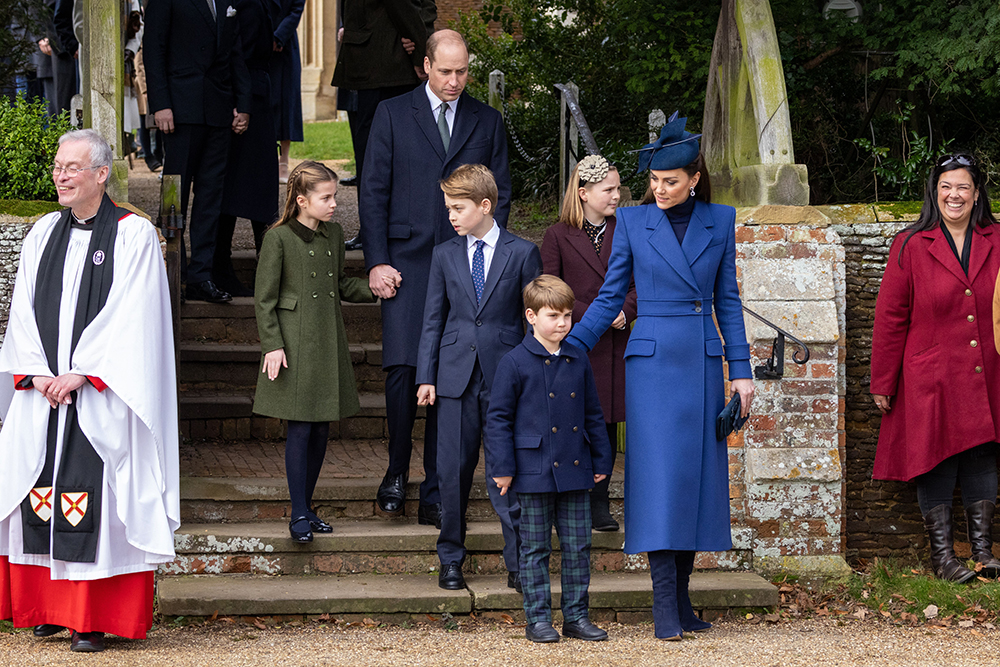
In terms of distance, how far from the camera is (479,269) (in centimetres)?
527

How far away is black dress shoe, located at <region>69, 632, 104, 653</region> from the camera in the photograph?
187 inches

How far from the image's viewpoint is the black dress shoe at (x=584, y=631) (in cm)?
492

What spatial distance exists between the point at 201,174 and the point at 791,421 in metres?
3.66

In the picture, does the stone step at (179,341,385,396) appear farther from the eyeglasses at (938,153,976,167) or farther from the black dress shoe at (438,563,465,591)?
the eyeglasses at (938,153,976,167)

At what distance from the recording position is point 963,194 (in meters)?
6.03

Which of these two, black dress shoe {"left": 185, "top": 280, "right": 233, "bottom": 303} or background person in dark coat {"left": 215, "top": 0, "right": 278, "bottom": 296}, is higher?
background person in dark coat {"left": 215, "top": 0, "right": 278, "bottom": 296}

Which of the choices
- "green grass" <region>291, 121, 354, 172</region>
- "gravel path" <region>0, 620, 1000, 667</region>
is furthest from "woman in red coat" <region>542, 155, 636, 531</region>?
"green grass" <region>291, 121, 354, 172</region>

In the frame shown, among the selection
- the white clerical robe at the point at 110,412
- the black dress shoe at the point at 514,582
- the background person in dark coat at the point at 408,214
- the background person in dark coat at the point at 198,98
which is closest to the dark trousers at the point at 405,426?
the background person in dark coat at the point at 408,214

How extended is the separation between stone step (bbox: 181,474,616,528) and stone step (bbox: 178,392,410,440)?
33.2 inches

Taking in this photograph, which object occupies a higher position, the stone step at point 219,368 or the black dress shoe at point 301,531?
the stone step at point 219,368

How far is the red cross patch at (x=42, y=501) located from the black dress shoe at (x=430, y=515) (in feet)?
5.63

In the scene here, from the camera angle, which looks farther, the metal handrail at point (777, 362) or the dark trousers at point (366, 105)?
the dark trousers at point (366, 105)

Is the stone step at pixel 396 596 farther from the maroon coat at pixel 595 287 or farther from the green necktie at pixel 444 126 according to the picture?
the green necktie at pixel 444 126

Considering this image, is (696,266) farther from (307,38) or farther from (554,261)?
(307,38)
